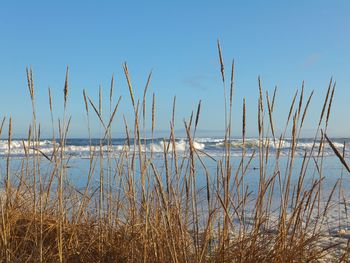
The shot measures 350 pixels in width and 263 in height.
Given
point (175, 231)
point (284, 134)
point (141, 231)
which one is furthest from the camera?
point (284, 134)

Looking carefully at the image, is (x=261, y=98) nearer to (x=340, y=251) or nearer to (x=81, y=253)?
(x=81, y=253)

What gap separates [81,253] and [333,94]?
Result: 4.08 feet

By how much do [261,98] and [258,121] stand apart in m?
0.09

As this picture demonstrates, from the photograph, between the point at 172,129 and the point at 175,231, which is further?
the point at 175,231

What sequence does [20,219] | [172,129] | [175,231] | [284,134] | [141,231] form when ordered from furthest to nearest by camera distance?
1. [20,219]
2. [284,134]
3. [141,231]
4. [175,231]
5. [172,129]

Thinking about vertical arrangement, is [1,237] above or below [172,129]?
below

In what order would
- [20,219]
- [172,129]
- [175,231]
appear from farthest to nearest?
[20,219], [175,231], [172,129]

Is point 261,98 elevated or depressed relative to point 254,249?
elevated

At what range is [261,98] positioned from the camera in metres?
1.51

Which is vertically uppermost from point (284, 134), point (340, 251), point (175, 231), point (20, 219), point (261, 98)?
point (261, 98)

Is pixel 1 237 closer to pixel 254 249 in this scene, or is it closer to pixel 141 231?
pixel 141 231

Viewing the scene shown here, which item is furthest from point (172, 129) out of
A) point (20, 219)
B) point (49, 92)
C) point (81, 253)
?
point (20, 219)

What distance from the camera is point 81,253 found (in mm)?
1825

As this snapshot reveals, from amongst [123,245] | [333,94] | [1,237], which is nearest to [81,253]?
[123,245]
